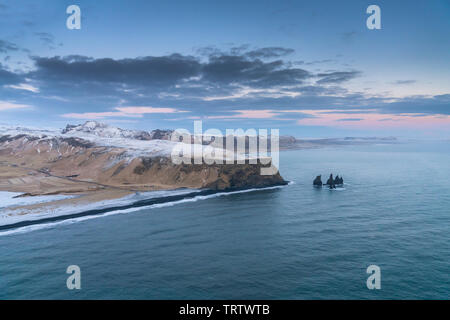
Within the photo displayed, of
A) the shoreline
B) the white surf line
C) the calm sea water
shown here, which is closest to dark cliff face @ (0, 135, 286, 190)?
the shoreline

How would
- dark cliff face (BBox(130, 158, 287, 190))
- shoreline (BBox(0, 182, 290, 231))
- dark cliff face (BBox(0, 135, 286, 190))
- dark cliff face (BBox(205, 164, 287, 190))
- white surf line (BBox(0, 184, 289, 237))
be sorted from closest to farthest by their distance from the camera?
1. white surf line (BBox(0, 184, 289, 237))
2. shoreline (BBox(0, 182, 290, 231))
3. dark cliff face (BBox(130, 158, 287, 190))
4. dark cliff face (BBox(0, 135, 286, 190))
5. dark cliff face (BBox(205, 164, 287, 190))

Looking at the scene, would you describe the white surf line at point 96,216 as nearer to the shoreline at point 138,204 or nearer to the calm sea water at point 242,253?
the shoreline at point 138,204

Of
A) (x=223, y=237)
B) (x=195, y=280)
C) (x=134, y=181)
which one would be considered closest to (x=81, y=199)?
(x=134, y=181)

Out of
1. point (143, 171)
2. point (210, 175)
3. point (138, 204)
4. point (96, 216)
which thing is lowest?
point (96, 216)

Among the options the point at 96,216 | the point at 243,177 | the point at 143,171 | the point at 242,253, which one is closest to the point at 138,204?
the point at 96,216

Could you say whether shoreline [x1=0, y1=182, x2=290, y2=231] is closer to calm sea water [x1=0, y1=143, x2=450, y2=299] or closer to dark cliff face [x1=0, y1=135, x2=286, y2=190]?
dark cliff face [x1=0, y1=135, x2=286, y2=190]

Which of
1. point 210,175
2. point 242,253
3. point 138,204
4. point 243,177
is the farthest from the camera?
point 243,177

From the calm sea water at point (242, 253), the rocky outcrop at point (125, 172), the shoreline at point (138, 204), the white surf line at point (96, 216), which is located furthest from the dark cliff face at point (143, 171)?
the calm sea water at point (242, 253)

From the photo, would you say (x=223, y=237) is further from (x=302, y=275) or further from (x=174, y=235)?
(x=302, y=275)

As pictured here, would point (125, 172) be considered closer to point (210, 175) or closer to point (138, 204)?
point (210, 175)
